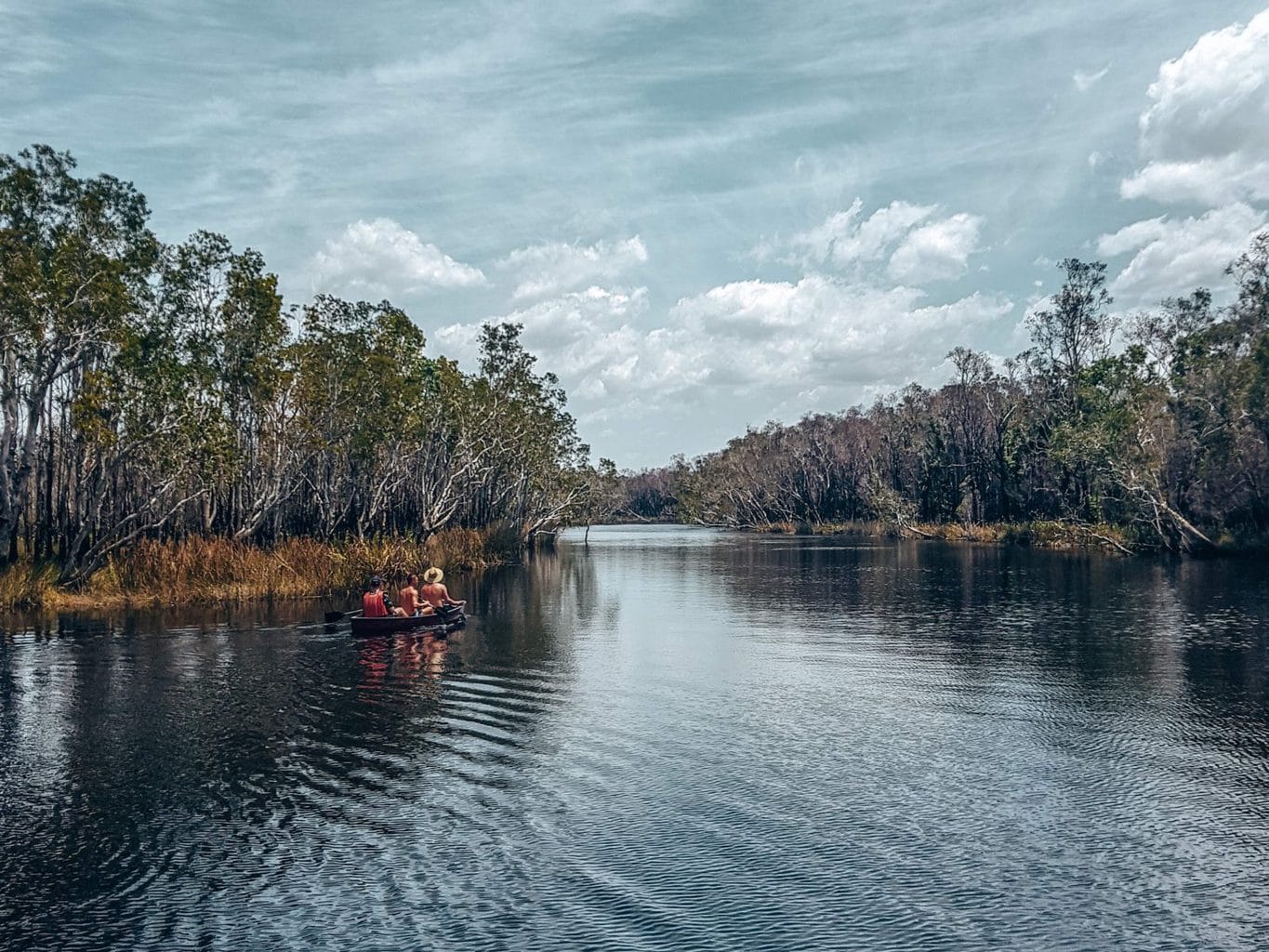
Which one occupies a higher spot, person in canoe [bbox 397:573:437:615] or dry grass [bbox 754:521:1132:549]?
dry grass [bbox 754:521:1132:549]

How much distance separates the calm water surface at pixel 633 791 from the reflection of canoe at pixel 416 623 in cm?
47

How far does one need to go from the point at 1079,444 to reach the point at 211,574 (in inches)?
1830

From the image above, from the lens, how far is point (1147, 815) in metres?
11.6

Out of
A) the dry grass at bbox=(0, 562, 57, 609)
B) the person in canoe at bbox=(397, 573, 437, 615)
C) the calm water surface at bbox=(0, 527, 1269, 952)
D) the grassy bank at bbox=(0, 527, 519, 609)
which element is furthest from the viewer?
Result: the grassy bank at bbox=(0, 527, 519, 609)

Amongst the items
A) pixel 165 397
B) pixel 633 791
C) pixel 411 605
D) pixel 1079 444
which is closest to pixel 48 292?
pixel 165 397

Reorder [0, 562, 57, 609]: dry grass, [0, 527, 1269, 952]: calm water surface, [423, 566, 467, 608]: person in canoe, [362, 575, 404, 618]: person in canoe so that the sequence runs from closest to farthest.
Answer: [0, 527, 1269, 952]: calm water surface, [362, 575, 404, 618]: person in canoe, [423, 566, 467, 608]: person in canoe, [0, 562, 57, 609]: dry grass

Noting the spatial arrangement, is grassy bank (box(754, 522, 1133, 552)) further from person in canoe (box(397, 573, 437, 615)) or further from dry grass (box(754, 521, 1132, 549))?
person in canoe (box(397, 573, 437, 615))

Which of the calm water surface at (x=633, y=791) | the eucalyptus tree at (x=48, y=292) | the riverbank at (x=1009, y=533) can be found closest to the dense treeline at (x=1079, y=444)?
the riverbank at (x=1009, y=533)

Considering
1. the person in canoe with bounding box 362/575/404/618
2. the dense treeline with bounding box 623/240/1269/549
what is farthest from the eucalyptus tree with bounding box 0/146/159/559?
the dense treeline with bounding box 623/240/1269/549

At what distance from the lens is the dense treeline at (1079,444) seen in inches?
2003

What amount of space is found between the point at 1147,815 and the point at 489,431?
51566 millimetres

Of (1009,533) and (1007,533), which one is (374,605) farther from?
(1007,533)

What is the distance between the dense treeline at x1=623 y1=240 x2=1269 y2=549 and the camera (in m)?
50.9

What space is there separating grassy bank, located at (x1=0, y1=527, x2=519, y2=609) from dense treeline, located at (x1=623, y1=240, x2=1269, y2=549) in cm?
4064
